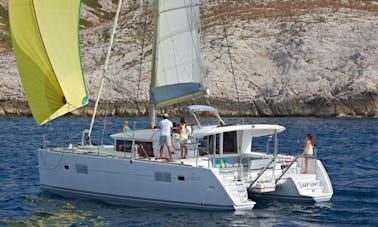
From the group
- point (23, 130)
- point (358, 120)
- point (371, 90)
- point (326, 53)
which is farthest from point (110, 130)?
point (326, 53)

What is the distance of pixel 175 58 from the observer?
2356cm

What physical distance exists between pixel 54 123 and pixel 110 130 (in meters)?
7.38

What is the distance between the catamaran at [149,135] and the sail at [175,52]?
0.10ft

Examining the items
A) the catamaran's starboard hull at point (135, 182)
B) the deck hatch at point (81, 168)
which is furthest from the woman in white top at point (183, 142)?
the deck hatch at point (81, 168)

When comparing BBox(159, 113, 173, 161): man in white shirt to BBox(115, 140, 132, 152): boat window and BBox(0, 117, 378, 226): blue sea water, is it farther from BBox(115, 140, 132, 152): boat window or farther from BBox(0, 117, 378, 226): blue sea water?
BBox(0, 117, 378, 226): blue sea water

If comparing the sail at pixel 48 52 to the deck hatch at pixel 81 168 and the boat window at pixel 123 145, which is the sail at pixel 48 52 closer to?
the deck hatch at pixel 81 168

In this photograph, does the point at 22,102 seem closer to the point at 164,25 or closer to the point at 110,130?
the point at 110,130

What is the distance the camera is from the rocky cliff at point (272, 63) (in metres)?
66.1

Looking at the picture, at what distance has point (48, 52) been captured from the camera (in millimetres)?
22688

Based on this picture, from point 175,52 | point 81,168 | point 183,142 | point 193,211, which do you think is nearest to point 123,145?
point 81,168

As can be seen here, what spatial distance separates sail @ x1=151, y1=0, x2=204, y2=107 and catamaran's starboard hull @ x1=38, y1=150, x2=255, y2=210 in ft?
9.08

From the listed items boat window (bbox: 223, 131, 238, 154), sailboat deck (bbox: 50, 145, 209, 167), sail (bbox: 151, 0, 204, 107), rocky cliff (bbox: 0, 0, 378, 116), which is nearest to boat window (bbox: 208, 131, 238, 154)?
boat window (bbox: 223, 131, 238, 154)

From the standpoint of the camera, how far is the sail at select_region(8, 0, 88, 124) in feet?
74.6

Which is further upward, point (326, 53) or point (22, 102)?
point (326, 53)
